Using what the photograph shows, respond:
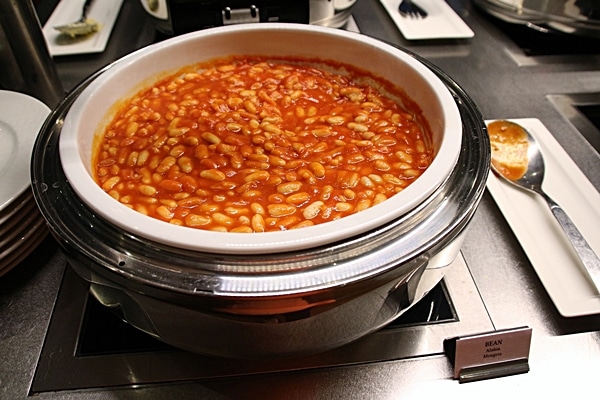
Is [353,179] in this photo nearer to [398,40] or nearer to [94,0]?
[398,40]

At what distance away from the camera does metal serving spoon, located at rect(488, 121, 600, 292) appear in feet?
4.74

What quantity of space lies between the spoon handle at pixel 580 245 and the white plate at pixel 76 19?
191 cm

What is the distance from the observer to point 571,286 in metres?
1.35

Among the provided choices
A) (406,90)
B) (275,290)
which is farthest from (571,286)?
(275,290)

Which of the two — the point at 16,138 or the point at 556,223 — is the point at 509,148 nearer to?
the point at 556,223

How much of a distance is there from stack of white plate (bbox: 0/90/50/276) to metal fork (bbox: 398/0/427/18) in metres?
1.74

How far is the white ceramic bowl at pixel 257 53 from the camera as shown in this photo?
3.26 feet

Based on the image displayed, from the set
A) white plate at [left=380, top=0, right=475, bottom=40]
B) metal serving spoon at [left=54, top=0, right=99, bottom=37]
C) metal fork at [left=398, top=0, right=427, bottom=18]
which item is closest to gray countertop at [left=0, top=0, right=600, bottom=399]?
white plate at [left=380, top=0, right=475, bottom=40]

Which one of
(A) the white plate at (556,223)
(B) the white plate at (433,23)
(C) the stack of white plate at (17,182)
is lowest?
(B) the white plate at (433,23)

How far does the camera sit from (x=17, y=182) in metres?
1.34

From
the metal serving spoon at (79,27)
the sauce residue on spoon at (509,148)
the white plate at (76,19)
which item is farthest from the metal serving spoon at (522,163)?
the metal serving spoon at (79,27)

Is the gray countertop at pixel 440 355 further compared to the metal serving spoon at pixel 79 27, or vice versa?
the metal serving spoon at pixel 79 27

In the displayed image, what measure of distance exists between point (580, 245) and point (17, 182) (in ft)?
4.74

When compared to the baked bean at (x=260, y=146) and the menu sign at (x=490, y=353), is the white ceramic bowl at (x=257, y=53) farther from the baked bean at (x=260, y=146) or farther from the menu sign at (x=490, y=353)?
the menu sign at (x=490, y=353)
